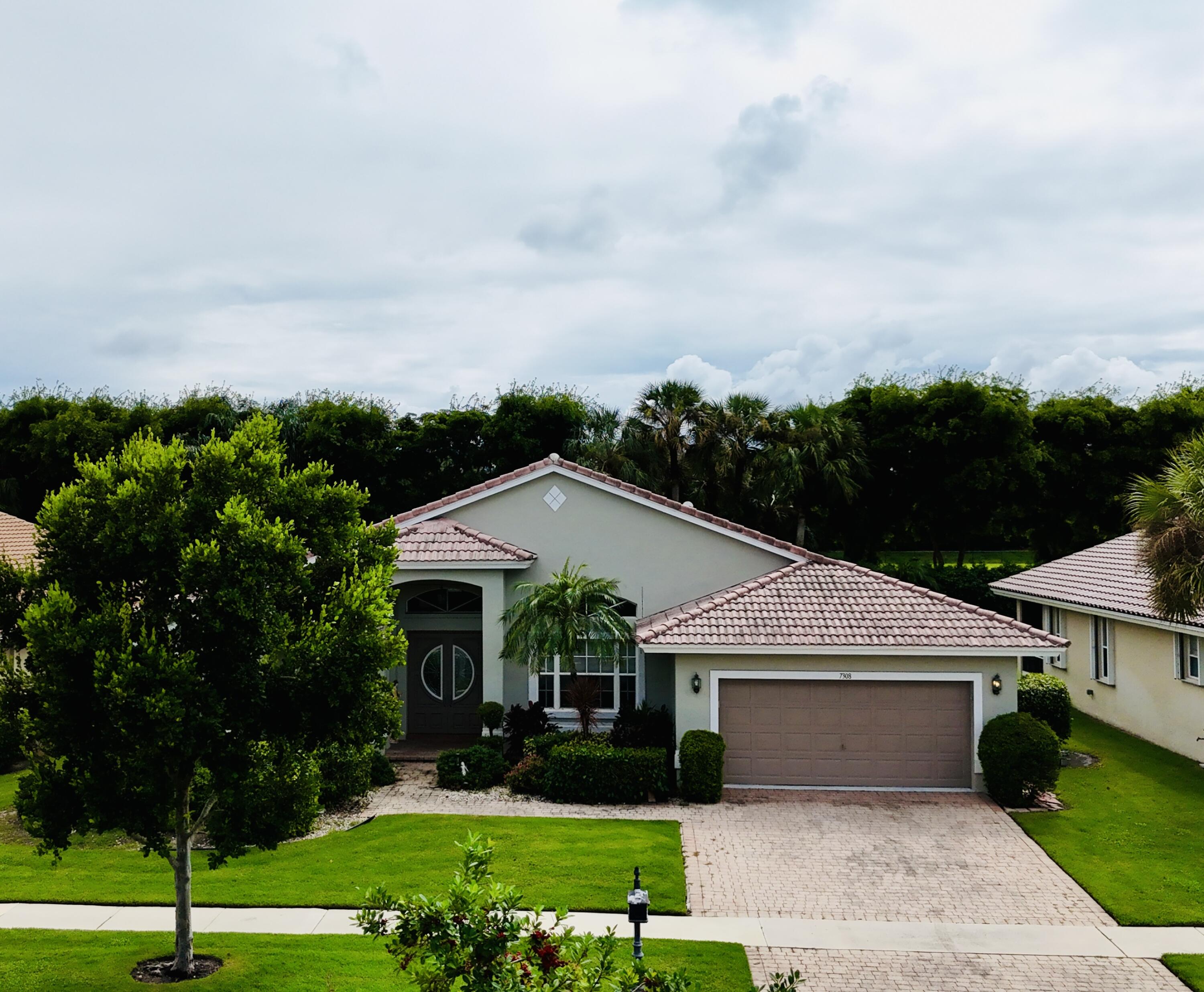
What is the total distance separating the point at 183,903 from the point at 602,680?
11301 millimetres

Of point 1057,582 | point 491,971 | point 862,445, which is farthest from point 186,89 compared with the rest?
point 862,445

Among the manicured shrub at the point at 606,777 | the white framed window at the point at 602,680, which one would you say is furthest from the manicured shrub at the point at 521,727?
the manicured shrub at the point at 606,777

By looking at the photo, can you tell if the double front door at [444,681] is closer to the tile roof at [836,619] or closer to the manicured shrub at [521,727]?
the manicured shrub at [521,727]

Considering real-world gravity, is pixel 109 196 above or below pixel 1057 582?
above

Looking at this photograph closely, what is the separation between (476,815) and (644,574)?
255 inches

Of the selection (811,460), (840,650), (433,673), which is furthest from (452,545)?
(811,460)

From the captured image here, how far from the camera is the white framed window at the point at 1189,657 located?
19438 mm

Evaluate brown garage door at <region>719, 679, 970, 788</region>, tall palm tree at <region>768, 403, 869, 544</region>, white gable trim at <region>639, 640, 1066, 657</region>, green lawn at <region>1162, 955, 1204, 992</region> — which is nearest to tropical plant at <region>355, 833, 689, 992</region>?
green lawn at <region>1162, 955, 1204, 992</region>

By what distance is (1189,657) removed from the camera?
65.2ft

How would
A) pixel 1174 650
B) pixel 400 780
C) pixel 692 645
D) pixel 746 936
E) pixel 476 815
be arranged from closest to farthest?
1. pixel 746 936
2. pixel 476 815
3. pixel 692 645
4. pixel 400 780
5. pixel 1174 650

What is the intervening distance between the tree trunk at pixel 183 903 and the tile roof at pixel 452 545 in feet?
31.0

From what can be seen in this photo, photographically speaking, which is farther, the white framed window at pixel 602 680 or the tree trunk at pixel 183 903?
the white framed window at pixel 602 680

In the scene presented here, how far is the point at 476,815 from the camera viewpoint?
16375 mm

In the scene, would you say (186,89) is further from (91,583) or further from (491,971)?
(491,971)
